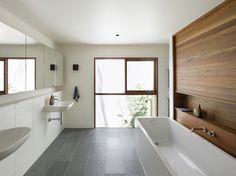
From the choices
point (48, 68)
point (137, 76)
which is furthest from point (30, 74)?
point (137, 76)

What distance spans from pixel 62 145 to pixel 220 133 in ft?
9.96

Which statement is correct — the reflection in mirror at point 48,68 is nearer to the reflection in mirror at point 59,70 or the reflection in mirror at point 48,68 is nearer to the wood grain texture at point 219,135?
the reflection in mirror at point 59,70

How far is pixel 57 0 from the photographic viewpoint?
2.34 meters

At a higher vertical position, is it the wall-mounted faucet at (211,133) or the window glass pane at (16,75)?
the window glass pane at (16,75)

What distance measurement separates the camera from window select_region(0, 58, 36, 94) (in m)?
2.41

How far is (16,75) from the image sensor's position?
9.00 ft

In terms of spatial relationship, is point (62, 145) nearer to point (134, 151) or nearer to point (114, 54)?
point (134, 151)


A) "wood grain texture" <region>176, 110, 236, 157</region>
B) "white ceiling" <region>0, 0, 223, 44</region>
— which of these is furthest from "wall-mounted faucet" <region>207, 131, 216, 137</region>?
"white ceiling" <region>0, 0, 223, 44</region>

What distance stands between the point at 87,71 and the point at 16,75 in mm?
2769

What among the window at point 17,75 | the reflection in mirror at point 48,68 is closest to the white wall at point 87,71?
the reflection in mirror at point 48,68

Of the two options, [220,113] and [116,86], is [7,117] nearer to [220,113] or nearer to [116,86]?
[220,113]

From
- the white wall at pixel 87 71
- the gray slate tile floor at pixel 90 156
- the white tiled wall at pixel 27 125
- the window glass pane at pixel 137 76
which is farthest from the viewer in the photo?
the window glass pane at pixel 137 76

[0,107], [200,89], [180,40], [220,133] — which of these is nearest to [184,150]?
[220,133]

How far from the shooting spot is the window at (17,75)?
2.41 meters
